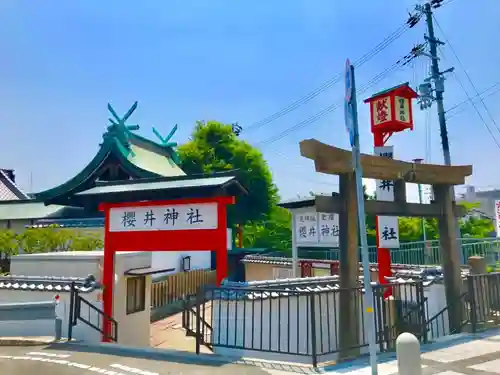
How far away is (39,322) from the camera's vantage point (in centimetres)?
1073

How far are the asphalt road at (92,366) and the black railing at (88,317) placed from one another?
4.76ft

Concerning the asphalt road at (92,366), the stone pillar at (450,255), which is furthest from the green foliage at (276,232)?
the asphalt road at (92,366)

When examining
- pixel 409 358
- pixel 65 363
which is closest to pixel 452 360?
pixel 409 358

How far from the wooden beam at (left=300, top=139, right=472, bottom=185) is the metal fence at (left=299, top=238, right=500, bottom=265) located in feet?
16.9

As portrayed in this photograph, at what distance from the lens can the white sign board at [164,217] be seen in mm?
10367

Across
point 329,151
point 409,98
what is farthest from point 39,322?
point 409,98

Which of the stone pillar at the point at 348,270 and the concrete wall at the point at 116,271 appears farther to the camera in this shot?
the concrete wall at the point at 116,271

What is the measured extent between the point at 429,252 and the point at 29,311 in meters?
16.7

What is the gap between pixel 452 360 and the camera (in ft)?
23.3

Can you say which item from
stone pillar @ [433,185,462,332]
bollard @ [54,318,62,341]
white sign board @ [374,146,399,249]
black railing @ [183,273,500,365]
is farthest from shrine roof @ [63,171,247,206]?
white sign board @ [374,146,399,249]

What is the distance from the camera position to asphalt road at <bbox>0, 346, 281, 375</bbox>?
6961 mm

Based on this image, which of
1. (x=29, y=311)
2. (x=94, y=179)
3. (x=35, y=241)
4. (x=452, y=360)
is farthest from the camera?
(x=94, y=179)

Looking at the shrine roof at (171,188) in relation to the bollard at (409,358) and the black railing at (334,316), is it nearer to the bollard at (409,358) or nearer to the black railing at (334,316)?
the black railing at (334,316)

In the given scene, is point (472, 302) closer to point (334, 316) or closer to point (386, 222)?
point (334, 316)
